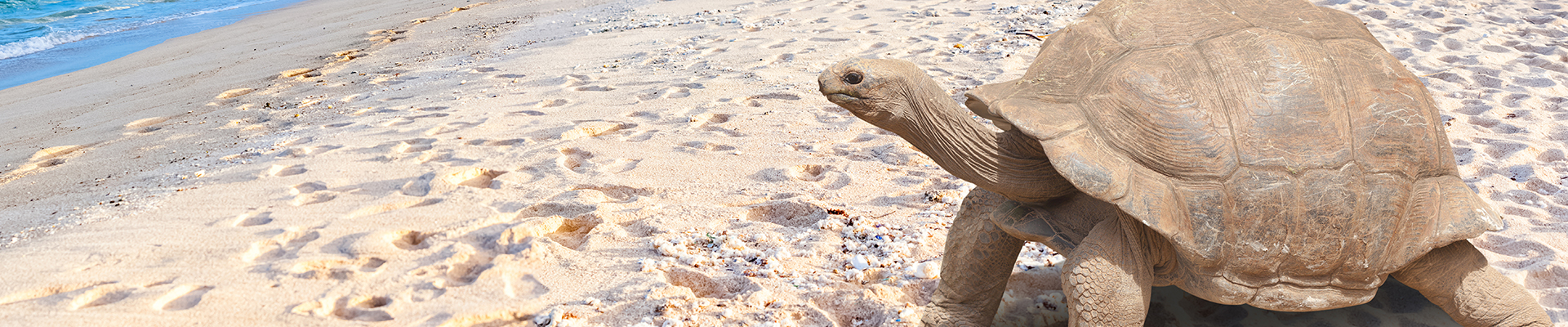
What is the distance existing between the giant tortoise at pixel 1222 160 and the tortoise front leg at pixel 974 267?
163 mm

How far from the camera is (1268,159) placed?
5.75 feet

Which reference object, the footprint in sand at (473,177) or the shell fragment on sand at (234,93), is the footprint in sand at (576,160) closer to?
the footprint in sand at (473,177)

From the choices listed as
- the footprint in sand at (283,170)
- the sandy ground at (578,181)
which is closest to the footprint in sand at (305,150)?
the sandy ground at (578,181)

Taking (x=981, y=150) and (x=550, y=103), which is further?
(x=550, y=103)

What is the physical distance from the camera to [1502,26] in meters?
5.98

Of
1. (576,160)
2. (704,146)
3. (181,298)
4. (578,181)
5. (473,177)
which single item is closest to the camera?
(181,298)

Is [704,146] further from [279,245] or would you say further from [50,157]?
[50,157]

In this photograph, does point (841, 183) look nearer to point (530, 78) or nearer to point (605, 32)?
point (530, 78)

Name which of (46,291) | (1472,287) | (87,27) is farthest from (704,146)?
(87,27)

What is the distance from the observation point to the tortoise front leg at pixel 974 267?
220cm

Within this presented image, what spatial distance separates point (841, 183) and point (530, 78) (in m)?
3.14

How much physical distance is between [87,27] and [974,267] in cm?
1371

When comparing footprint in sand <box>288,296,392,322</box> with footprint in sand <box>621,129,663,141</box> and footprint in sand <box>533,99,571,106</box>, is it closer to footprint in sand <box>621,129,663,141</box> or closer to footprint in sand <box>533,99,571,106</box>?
footprint in sand <box>621,129,663,141</box>

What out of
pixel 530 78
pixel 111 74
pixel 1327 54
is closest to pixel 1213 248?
pixel 1327 54
